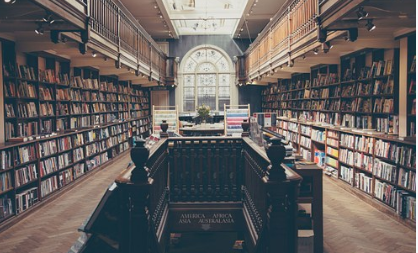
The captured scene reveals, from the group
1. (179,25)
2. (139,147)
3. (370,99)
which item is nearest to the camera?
(139,147)

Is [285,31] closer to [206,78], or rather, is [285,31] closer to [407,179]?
[407,179]

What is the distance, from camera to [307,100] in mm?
11078

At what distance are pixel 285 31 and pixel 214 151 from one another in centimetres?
378

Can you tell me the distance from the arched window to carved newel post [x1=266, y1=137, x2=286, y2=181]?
15193mm

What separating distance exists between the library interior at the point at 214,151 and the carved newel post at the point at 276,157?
0.01 meters

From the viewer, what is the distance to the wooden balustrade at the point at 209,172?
17.5 feet

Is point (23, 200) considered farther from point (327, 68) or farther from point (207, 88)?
point (207, 88)

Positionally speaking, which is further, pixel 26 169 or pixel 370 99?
pixel 370 99

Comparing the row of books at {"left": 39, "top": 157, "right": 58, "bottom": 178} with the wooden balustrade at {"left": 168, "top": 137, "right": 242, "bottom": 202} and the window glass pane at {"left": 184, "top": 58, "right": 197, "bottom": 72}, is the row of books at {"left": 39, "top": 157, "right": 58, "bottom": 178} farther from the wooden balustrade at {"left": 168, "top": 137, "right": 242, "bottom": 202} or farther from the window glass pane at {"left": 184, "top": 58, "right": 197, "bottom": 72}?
the window glass pane at {"left": 184, "top": 58, "right": 197, "bottom": 72}

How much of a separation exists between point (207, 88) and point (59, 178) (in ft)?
38.8

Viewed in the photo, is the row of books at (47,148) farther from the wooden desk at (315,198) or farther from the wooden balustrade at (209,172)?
the wooden desk at (315,198)

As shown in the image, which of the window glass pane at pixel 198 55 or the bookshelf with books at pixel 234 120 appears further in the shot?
the window glass pane at pixel 198 55

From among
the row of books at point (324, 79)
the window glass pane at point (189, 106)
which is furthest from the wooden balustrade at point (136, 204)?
the window glass pane at point (189, 106)

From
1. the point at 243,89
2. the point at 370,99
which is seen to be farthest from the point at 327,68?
the point at 243,89
